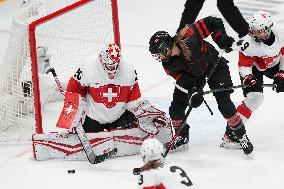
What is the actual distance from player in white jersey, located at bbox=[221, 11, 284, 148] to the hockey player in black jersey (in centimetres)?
14

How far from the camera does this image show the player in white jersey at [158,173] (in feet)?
9.82

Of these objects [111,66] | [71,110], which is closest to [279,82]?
[111,66]

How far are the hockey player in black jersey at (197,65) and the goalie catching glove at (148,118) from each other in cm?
10

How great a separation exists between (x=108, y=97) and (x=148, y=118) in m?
0.29

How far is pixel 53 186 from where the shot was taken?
3875mm

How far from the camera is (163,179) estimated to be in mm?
2998

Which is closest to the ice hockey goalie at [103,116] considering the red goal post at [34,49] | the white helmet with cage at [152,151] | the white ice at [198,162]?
the white ice at [198,162]

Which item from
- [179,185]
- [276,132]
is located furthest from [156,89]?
[179,185]

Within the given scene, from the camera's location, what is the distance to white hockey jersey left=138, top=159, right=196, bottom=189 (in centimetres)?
299

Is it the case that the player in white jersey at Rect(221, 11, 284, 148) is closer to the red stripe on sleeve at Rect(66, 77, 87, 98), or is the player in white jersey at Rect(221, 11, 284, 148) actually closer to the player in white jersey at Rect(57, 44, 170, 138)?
the player in white jersey at Rect(57, 44, 170, 138)

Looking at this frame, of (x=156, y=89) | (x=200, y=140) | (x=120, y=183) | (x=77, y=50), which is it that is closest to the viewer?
(x=120, y=183)

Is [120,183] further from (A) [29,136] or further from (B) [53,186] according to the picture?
(A) [29,136]

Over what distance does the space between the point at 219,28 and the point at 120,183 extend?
1066 mm

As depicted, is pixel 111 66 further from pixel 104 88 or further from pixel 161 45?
pixel 161 45
